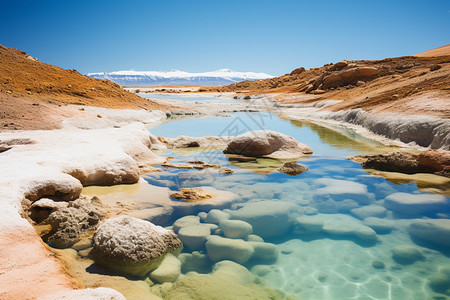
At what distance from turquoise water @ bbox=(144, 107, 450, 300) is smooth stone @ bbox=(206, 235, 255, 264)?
0.34 feet

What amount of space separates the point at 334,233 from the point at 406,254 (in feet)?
2.84

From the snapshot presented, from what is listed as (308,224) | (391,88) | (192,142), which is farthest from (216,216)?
(391,88)

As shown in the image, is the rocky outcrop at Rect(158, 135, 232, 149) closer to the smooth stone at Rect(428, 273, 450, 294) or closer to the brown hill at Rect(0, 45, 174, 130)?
the brown hill at Rect(0, 45, 174, 130)

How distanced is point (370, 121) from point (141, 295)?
1297cm

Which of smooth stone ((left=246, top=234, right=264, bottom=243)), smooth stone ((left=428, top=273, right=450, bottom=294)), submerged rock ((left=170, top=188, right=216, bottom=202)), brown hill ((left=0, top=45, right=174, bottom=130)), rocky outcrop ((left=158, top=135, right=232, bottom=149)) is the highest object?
brown hill ((left=0, top=45, right=174, bottom=130))

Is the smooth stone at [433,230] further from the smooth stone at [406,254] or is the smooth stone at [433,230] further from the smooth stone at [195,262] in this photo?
the smooth stone at [195,262]

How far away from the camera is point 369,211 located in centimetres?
498

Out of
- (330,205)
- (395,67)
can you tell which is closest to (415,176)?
(330,205)

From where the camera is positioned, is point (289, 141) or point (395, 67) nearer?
point (289, 141)

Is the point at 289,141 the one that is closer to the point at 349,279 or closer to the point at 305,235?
the point at 305,235

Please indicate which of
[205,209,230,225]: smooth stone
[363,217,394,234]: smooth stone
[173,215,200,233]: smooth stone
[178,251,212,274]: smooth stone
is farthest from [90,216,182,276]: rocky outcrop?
[363,217,394,234]: smooth stone

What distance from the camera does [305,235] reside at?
427cm

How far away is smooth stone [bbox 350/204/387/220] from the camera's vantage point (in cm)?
486

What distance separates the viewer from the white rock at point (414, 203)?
496cm
